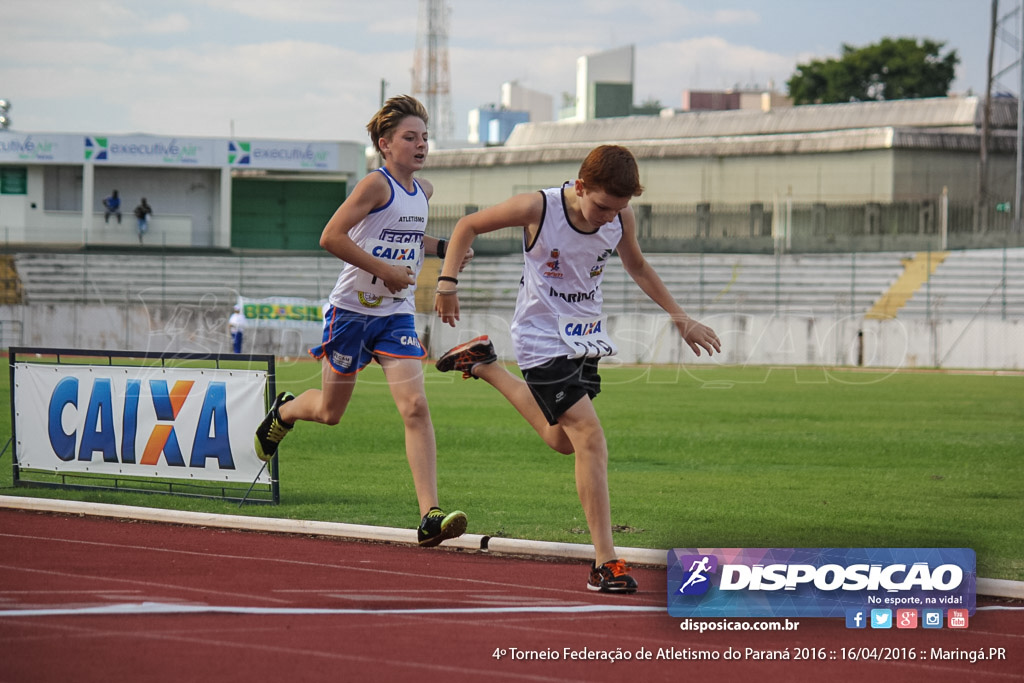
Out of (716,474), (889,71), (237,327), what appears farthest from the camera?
(889,71)

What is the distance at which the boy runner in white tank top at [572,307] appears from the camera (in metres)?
6.09

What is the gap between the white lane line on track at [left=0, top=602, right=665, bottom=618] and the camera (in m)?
5.32

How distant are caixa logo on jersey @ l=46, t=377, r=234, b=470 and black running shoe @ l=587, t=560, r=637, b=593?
13.4 ft

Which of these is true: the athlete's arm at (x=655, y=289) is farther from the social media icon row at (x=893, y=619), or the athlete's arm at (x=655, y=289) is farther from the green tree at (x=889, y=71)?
the green tree at (x=889, y=71)

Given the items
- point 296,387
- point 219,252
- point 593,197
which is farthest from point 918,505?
point 219,252

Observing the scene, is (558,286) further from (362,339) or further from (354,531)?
(354,531)

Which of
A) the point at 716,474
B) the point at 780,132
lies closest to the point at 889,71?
the point at 780,132

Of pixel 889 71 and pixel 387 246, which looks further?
pixel 889 71

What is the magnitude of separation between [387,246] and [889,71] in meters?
68.8

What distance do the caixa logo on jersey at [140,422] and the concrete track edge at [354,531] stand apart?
0.82 metres

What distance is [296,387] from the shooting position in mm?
23188

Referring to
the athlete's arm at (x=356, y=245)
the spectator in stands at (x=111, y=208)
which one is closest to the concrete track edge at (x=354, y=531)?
the athlete's arm at (x=356, y=245)

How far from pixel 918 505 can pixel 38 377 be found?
704 centimetres

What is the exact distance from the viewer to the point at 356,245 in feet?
22.3
